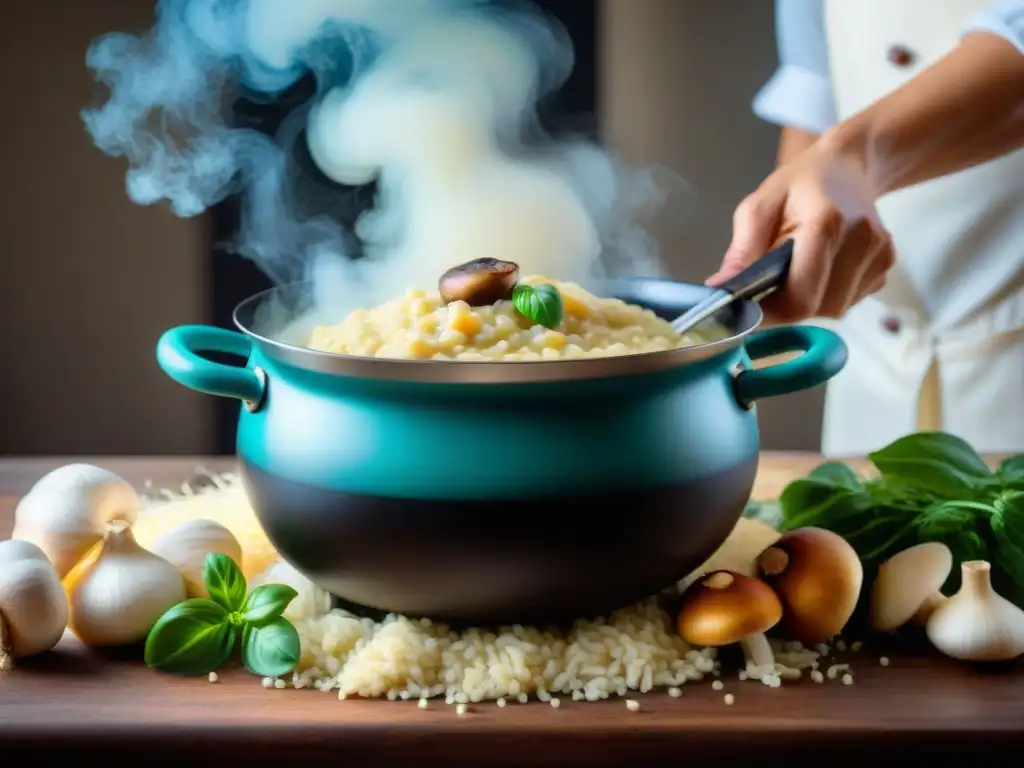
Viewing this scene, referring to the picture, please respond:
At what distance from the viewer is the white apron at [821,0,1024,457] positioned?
1.89 meters

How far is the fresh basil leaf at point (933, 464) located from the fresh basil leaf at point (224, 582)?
25.4 inches

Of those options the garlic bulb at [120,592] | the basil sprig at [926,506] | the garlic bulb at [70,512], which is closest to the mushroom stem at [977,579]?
the basil sprig at [926,506]

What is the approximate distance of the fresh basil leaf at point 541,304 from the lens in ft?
3.35

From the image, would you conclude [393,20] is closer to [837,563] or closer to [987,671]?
[837,563]

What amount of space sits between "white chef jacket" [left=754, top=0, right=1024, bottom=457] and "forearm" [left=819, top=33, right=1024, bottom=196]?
0.26m

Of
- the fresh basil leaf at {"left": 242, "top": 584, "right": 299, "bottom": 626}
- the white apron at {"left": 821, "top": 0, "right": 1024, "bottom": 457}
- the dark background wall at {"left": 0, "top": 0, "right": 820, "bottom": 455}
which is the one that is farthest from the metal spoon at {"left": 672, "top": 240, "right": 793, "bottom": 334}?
the dark background wall at {"left": 0, "top": 0, "right": 820, "bottom": 455}

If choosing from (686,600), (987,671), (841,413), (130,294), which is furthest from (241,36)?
(130,294)

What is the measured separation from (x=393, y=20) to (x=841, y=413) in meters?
1.12

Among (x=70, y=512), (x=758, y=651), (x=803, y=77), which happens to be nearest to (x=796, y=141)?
(x=803, y=77)

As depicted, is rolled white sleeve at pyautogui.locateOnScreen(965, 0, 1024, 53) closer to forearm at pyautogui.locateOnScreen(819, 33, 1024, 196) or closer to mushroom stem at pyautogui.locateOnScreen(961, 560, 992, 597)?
forearm at pyautogui.locateOnScreen(819, 33, 1024, 196)

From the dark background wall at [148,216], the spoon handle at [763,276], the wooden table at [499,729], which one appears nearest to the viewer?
the wooden table at [499,729]

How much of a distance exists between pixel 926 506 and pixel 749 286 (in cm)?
28

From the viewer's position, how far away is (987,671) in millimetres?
993

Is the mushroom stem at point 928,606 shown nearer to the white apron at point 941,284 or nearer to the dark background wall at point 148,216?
the white apron at point 941,284
